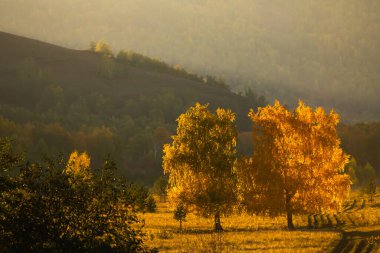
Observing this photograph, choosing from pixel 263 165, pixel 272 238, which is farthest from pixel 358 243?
pixel 263 165

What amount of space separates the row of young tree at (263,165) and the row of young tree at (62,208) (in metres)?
34.6

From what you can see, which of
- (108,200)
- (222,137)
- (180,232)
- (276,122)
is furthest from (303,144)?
(108,200)

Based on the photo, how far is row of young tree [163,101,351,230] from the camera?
54250 mm

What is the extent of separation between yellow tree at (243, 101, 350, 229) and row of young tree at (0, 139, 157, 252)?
35309mm

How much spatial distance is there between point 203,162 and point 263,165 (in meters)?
6.60

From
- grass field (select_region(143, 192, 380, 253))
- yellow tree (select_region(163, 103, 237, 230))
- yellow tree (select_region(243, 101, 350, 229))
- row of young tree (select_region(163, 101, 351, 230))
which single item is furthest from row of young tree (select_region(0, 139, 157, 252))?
yellow tree (select_region(243, 101, 350, 229))

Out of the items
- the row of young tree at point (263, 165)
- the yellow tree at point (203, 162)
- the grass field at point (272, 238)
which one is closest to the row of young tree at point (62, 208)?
the grass field at point (272, 238)

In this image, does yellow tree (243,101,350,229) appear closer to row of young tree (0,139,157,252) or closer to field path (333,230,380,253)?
field path (333,230,380,253)

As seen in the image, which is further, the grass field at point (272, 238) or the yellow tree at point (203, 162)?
the yellow tree at point (203, 162)

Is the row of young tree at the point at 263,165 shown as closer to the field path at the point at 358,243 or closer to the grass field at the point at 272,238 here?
the grass field at the point at 272,238

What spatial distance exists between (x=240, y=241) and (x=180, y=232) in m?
11.9

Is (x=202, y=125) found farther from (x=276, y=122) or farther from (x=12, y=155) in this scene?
(x=12, y=155)

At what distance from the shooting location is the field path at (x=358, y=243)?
128ft

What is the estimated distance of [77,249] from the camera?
18.8m
